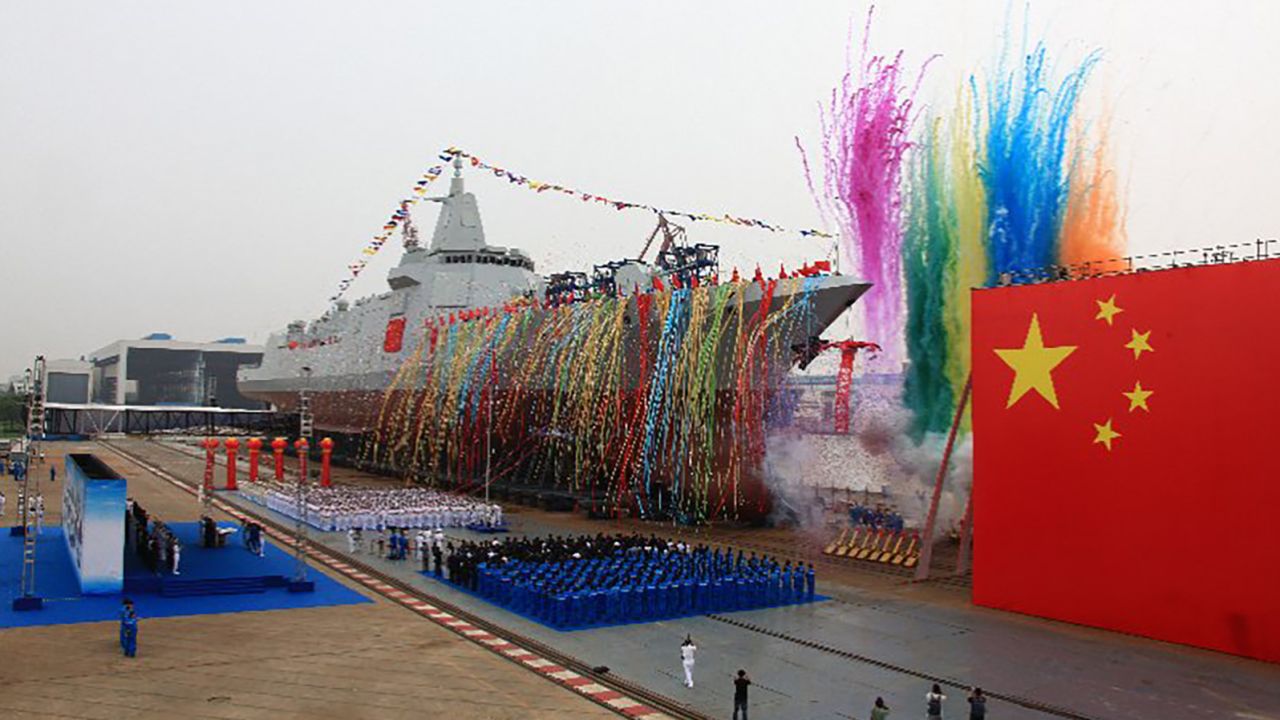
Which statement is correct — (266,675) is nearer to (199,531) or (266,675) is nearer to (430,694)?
(430,694)

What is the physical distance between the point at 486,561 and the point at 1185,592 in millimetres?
14606

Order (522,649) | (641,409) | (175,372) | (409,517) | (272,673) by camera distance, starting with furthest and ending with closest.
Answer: (175,372), (641,409), (409,517), (522,649), (272,673)

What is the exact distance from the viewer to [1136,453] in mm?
18266

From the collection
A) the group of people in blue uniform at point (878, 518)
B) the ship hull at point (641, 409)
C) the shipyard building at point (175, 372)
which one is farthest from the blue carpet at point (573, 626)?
the shipyard building at point (175, 372)

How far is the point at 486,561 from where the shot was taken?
22.2m

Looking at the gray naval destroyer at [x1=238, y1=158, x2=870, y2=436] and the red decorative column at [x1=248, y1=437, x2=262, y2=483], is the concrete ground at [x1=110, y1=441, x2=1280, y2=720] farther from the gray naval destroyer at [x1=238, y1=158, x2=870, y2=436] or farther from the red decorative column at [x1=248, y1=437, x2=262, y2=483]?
the red decorative column at [x1=248, y1=437, x2=262, y2=483]

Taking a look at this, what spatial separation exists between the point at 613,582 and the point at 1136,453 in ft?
35.4

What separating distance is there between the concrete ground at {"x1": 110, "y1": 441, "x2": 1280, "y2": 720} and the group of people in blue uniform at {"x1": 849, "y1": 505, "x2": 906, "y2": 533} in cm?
644

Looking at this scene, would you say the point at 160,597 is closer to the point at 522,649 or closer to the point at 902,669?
the point at 522,649

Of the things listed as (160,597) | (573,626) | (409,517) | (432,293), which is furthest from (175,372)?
(573,626)

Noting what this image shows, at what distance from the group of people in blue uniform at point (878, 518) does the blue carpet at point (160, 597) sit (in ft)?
51.0

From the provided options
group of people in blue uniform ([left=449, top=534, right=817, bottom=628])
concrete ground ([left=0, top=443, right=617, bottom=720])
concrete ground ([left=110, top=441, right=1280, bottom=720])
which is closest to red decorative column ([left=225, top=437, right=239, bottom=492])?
group of people in blue uniform ([left=449, top=534, right=817, bottom=628])

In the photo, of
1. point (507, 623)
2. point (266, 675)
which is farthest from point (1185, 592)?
point (266, 675)

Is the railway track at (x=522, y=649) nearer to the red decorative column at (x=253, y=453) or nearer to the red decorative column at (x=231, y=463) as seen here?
the red decorative column at (x=253, y=453)
